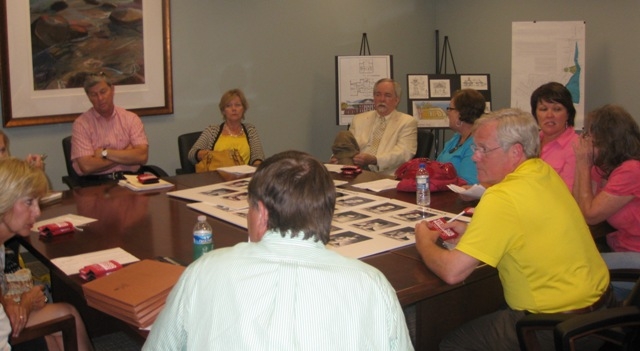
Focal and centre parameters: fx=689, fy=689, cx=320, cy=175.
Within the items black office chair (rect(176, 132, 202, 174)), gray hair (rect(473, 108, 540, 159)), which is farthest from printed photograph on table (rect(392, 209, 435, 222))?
black office chair (rect(176, 132, 202, 174))

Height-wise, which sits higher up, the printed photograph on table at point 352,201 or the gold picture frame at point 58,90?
the gold picture frame at point 58,90

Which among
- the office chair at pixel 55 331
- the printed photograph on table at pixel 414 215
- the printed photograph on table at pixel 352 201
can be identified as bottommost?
the office chair at pixel 55 331

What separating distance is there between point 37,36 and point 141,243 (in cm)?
284

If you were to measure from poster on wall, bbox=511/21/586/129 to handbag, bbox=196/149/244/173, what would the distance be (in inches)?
108

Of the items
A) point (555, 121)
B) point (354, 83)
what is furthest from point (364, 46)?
point (555, 121)

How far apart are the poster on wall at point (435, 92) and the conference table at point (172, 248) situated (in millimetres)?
3051

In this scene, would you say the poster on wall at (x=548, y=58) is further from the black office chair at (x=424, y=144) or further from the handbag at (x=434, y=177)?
the handbag at (x=434, y=177)

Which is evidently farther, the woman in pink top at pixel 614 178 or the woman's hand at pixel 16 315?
the woman in pink top at pixel 614 178

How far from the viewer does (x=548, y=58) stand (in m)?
6.02

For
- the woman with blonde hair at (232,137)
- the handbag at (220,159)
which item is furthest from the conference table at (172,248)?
the woman with blonde hair at (232,137)

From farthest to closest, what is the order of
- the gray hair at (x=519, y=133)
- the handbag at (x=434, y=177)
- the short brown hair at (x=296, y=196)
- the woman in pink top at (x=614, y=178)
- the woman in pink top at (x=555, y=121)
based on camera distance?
the woman in pink top at (x=555, y=121), the handbag at (x=434, y=177), the woman in pink top at (x=614, y=178), the gray hair at (x=519, y=133), the short brown hair at (x=296, y=196)

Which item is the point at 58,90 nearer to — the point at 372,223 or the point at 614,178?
the point at 372,223

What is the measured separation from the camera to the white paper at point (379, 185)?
3.65 m

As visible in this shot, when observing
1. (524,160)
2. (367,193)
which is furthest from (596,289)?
(367,193)
